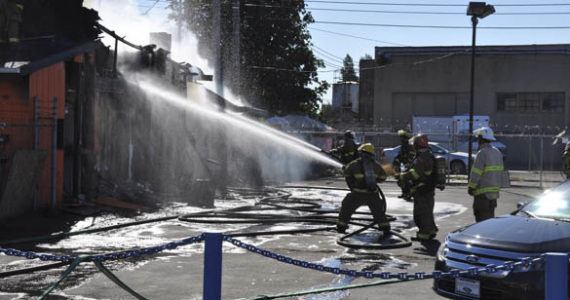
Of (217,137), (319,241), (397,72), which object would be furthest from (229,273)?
(397,72)

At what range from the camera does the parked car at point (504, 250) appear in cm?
530

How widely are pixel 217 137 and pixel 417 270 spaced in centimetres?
1543

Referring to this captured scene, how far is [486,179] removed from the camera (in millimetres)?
9414

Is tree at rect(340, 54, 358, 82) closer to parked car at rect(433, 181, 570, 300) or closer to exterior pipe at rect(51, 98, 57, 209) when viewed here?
exterior pipe at rect(51, 98, 57, 209)

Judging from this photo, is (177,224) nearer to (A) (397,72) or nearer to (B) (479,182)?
(B) (479,182)

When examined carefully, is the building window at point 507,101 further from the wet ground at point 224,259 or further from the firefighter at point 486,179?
the firefighter at point 486,179

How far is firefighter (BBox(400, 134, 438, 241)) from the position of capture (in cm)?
1055

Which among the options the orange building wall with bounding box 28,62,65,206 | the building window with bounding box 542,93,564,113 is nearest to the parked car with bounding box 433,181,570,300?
the orange building wall with bounding box 28,62,65,206

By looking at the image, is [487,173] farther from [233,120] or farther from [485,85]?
[485,85]

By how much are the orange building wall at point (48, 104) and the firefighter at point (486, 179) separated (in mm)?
8308

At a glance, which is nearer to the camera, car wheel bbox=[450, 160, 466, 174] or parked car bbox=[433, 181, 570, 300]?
parked car bbox=[433, 181, 570, 300]

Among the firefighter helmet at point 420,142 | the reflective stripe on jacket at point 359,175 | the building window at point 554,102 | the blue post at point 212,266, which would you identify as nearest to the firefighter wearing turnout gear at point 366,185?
the reflective stripe on jacket at point 359,175

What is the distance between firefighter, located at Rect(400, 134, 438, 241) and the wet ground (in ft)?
0.84

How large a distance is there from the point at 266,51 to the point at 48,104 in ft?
89.8
